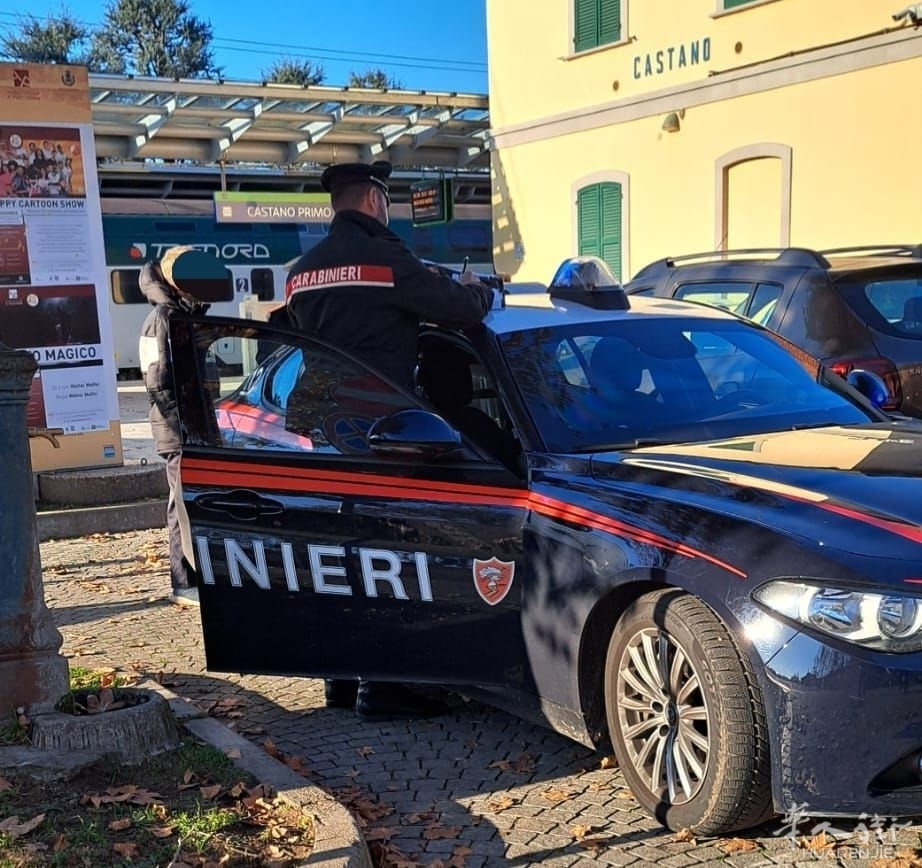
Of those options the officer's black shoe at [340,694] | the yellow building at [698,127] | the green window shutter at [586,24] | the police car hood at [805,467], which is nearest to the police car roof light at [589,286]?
the police car hood at [805,467]

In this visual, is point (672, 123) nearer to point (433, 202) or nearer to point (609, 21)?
point (609, 21)

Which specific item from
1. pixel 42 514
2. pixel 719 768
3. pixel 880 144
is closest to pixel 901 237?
pixel 880 144

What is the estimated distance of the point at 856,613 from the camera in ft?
9.07

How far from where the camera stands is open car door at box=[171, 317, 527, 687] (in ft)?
12.1

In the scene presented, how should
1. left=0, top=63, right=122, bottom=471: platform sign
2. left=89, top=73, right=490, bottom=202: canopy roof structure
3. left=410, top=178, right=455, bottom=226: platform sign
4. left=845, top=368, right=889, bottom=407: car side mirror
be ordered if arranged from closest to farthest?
1. left=845, top=368, right=889, bottom=407: car side mirror
2. left=0, top=63, right=122, bottom=471: platform sign
3. left=410, top=178, right=455, bottom=226: platform sign
4. left=89, top=73, right=490, bottom=202: canopy roof structure

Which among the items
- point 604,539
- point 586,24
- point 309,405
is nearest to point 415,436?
point 309,405

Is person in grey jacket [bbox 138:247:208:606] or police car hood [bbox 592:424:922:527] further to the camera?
person in grey jacket [bbox 138:247:208:606]

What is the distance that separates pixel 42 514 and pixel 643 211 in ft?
34.6

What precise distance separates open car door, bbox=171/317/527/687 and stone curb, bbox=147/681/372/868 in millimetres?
241

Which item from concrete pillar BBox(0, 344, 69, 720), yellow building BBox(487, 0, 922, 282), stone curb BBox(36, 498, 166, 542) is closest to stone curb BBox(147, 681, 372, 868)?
concrete pillar BBox(0, 344, 69, 720)

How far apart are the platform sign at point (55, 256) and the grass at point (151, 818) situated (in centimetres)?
551

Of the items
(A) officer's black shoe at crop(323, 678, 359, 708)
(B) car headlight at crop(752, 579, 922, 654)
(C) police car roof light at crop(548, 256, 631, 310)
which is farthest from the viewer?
(C) police car roof light at crop(548, 256, 631, 310)

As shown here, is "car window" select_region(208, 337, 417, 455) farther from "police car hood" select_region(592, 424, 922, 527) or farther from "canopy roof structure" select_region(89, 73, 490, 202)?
"canopy roof structure" select_region(89, 73, 490, 202)

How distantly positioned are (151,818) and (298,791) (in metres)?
0.45
